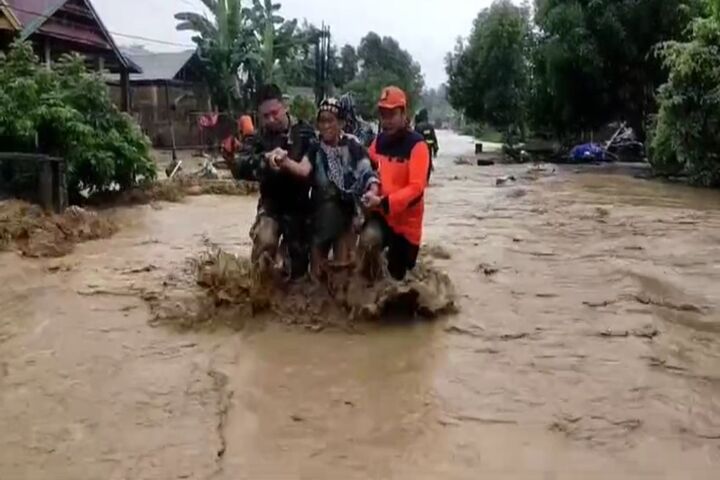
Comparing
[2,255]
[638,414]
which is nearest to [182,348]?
[638,414]

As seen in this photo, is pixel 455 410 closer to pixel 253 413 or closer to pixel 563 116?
pixel 253 413

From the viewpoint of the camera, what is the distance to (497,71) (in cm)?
3844

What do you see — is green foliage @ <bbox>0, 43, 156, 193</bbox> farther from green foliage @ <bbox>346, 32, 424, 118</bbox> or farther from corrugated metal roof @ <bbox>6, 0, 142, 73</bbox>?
green foliage @ <bbox>346, 32, 424, 118</bbox>

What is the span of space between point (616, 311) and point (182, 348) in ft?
10.7

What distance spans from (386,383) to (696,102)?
15.2 metres

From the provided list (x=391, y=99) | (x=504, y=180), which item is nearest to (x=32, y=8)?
(x=504, y=180)

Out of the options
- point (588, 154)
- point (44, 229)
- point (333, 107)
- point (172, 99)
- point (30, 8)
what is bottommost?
point (44, 229)

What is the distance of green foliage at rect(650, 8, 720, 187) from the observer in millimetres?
17438

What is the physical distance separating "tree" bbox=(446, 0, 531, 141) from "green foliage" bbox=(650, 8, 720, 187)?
18.0m

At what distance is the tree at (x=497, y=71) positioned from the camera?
37875 mm

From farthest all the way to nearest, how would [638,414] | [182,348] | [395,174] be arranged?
1. [395,174]
2. [182,348]
3. [638,414]

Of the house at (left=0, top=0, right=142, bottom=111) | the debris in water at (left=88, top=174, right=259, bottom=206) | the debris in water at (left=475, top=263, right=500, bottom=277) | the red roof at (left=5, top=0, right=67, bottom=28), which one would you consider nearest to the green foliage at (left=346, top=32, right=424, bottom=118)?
the house at (left=0, top=0, right=142, bottom=111)

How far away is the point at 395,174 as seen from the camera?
586cm

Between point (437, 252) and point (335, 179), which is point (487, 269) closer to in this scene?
point (437, 252)
